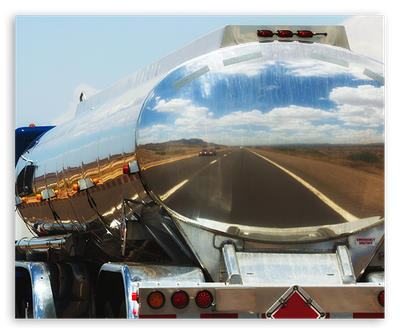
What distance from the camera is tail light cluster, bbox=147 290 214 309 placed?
12.7 feet

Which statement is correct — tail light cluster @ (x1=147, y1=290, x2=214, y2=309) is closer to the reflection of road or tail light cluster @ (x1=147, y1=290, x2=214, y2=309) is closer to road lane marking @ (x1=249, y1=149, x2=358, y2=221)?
the reflection of road

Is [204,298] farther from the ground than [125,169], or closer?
closer

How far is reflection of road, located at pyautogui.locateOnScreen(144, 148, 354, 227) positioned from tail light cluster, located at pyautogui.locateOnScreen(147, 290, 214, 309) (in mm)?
600

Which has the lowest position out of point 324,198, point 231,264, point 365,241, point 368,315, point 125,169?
point 368,315

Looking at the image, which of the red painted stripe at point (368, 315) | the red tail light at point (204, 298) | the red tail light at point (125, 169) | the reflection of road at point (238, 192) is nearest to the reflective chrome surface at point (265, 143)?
the reflection of road at point (238, 192)

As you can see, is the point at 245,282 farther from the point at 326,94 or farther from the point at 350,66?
the point at 350,66

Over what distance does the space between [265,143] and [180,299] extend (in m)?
1.29

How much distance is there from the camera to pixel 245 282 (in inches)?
159

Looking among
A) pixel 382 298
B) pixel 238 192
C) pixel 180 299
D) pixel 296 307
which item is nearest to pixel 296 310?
pixel 296 307

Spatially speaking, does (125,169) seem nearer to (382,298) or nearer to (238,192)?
(238,192)

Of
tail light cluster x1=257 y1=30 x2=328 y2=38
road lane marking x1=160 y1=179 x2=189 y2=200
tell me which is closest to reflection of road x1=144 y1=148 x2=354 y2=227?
road lane marking x1=160 y1=179 x2=189 y2=200

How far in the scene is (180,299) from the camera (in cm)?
389

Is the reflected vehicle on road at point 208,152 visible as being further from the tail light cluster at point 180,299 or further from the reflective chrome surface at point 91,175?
the tail light cluster at point 180,299

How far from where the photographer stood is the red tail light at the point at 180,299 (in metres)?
3.88
